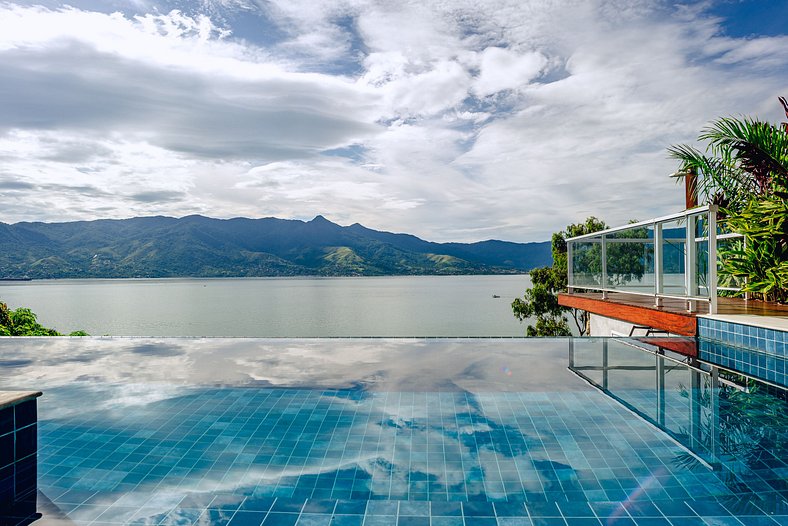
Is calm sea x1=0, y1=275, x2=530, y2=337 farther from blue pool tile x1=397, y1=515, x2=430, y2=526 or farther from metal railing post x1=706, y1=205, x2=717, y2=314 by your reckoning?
blue pool tile x1=397, y1=515, x2=430, y2=526

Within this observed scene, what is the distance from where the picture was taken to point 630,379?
4.93m

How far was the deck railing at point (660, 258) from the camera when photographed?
20.4 feet

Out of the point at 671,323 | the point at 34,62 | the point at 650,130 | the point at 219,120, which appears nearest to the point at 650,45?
the point at 650,130

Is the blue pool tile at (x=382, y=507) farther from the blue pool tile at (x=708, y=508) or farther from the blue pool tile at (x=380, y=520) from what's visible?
the blue pool tile at (x=708, y=508)

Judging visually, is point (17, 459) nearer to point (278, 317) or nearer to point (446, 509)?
point (446, 509)

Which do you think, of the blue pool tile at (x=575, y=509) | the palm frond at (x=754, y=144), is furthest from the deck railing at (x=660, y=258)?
the blue pool tile at (x=575, y=509)

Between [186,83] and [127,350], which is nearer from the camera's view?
[127,350]

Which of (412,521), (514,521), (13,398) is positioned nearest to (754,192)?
(514,521)

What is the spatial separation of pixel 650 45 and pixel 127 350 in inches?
483

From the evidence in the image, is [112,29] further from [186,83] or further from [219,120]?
[219,120]

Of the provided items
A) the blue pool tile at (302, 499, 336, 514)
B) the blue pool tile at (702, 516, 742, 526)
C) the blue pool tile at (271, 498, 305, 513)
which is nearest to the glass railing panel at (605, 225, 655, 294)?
the blue pool tile at (702, 516, 742, 526)

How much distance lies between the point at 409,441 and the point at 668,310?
16.5 ft

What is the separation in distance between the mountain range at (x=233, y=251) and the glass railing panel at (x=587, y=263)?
3468 inches

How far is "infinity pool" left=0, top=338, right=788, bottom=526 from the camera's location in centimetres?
246
